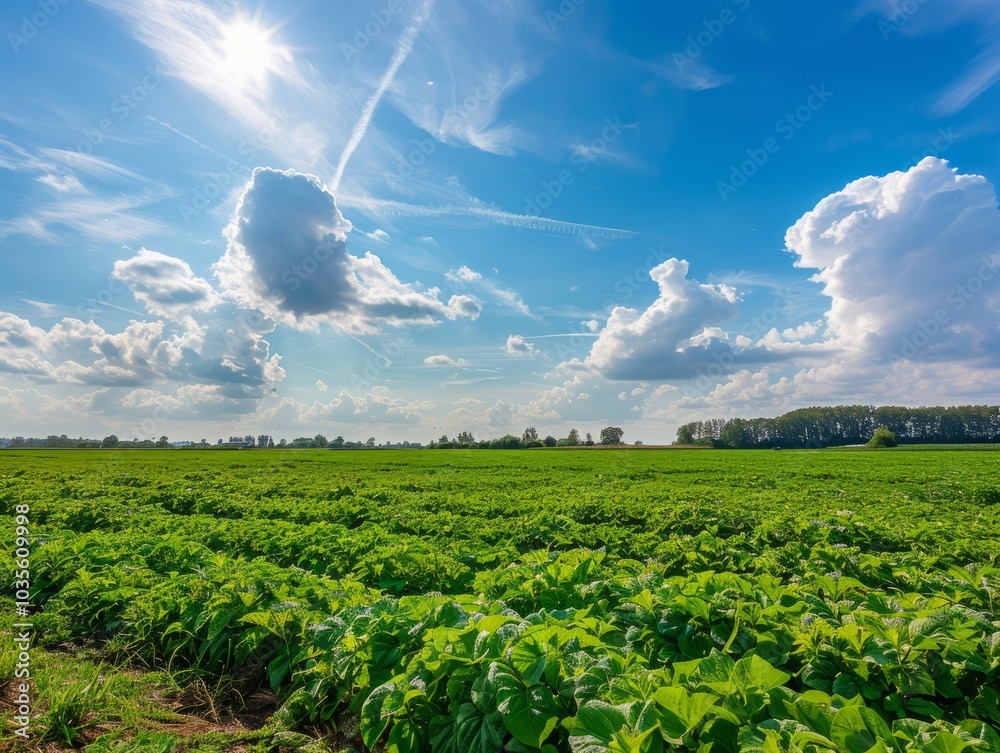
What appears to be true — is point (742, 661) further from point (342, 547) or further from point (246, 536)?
point (246, 536)

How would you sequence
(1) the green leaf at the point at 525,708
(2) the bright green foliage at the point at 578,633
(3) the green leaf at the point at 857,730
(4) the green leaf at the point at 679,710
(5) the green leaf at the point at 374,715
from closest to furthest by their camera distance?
(3) the green leaf at the point at 857,730, (4) the green leaf at the point at 679,710, (2) the bright green foliage at the point at 578,633, (1) the green leaf at the point at 525,708, (5) the green leaf at the point at 374,715

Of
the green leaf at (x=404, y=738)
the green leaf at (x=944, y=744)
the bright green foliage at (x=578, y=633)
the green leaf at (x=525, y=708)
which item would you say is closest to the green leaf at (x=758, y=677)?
the bright green foliage at (x=578, y=633)

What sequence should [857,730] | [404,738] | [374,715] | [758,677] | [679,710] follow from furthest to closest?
[374,715], [404,738], [758,677], [679,710], [857,730]

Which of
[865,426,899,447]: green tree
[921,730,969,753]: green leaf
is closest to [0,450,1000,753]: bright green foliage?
[921,730,969,753]: green leaf

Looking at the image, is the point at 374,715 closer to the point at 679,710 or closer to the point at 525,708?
the point at 525,708

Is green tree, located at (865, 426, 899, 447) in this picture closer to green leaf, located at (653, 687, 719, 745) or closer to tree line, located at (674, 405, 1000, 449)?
tree line, located at (674, 405, 1000, 449)

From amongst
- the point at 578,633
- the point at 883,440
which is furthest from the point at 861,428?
the point at 578,633

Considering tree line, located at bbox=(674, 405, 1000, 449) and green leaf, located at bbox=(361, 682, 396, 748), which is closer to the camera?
green leaf, located at bbox=(361, 682, 396, 748)

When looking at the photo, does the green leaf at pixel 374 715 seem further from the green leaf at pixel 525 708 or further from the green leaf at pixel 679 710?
the green leaf at pixel 679 710

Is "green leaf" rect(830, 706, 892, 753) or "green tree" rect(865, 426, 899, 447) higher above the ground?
"green leaf" rect(830, 706, 892, 753)

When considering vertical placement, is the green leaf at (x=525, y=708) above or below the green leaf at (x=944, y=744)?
below

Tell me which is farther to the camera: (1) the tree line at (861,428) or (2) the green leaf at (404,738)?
(1) the tree line at (861,428)

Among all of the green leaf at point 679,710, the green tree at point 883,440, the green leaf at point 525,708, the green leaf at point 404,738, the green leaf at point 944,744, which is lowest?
the green tree at point 883,440

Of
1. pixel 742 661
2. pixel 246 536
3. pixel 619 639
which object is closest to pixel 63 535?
pixel 246 536
